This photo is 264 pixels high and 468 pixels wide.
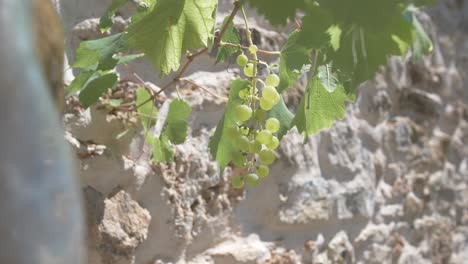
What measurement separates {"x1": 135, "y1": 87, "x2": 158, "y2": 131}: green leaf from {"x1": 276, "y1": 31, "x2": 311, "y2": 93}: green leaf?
0.26m

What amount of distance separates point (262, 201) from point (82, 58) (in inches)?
23.4

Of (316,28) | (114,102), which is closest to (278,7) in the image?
(316,28)

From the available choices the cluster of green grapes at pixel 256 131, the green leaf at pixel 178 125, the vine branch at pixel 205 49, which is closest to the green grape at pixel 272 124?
the cluster of green grapes at pixel 256 131

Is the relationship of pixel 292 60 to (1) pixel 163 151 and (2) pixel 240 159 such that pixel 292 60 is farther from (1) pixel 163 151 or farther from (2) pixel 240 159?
(1) pixel 163 151

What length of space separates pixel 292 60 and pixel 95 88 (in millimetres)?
308

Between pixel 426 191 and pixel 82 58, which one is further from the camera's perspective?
pixel 426 191

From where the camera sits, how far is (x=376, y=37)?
0.60 m

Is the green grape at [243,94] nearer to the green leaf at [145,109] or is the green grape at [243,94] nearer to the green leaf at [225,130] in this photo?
the green leaf at [225,130]

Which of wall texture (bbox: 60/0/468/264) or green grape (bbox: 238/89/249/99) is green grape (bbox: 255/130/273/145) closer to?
green grape (bbox: 238/89/249/99)

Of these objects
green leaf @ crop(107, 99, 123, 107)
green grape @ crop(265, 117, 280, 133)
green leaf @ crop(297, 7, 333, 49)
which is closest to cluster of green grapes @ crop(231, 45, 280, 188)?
green grape @ crop(265, 117, 280, 133)

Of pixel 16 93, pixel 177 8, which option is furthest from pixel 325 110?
pixel 16 93

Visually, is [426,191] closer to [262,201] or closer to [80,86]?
[262,201]

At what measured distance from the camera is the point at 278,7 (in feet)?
1.95

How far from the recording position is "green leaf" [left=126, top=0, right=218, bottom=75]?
826 millimetres
